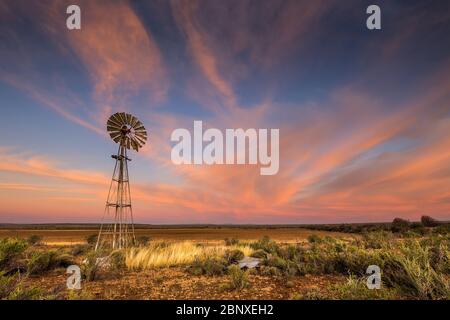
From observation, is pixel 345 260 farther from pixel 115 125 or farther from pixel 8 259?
pixel 115 125

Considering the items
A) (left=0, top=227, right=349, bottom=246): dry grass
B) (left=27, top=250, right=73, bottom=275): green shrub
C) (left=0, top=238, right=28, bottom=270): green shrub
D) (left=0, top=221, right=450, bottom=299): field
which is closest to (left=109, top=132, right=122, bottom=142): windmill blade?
(left=0, top=221, right=450, bottom=299): field

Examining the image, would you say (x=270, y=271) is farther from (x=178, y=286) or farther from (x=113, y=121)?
(x=113, y=121)

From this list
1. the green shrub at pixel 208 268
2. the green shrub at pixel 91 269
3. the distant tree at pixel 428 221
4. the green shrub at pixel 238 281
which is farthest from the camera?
the distant tree at pixel 428 221

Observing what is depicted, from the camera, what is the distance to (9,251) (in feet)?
30.7

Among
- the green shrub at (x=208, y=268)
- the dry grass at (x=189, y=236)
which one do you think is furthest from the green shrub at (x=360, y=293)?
the dry grass at (x=189, y=236)

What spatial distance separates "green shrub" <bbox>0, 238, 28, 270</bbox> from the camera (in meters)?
9.19

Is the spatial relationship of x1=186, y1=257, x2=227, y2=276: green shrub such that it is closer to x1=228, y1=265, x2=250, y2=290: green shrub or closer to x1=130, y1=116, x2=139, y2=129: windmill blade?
x1=228, y1=265, x2=250, y2=290: green shrub

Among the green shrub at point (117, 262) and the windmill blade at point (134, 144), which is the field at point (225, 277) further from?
the windmill blade at point (134, 144)

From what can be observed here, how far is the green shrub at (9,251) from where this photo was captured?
9188mm

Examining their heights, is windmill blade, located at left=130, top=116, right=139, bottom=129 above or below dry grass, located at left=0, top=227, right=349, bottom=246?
above
